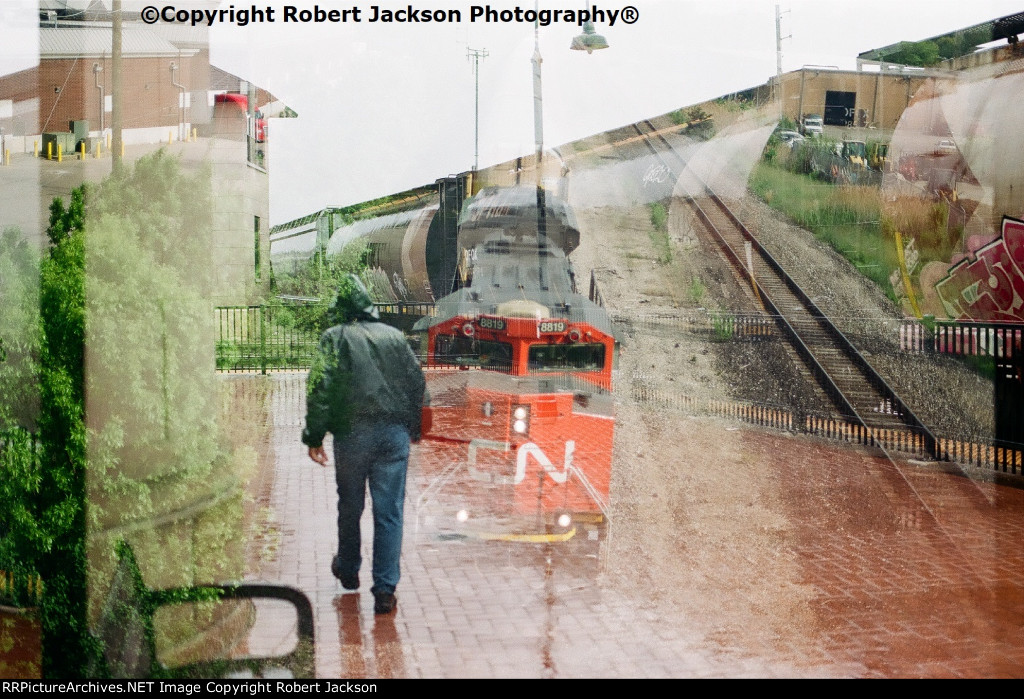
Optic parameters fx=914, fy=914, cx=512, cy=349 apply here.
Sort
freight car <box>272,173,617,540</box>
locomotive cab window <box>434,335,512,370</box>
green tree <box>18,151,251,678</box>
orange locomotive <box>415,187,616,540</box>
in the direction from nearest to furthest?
green tree <box>18,151,251,678</box> → freight car <box>272,173,617,540</box> → locomotive cab window <box>434,335,512,370</box> → orange locomotive <box>415,187,616,540</box>

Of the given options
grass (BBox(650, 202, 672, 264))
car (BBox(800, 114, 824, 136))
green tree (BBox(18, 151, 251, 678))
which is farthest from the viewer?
car (BBox(800, 114, 824, 136))

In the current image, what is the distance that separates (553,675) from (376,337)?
1573mm

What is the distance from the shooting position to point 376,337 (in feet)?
12.8

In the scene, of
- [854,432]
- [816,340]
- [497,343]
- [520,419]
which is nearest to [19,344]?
[497,343]

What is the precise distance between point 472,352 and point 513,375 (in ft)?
2.24

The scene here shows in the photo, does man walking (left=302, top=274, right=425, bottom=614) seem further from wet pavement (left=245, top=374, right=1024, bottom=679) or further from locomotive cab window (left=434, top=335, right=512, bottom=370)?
locomotive cab window (left=434, top=335, right=512, bottom=370)

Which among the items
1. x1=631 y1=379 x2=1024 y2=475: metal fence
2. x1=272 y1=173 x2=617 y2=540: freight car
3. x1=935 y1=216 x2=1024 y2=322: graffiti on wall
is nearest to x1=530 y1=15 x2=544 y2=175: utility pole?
x1=272 y1=173 x2=617 y2=540: freight car

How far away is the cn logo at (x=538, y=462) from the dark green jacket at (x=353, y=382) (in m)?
1.77

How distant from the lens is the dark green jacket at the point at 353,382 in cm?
387

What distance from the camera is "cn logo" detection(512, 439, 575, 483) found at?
556 centimetres

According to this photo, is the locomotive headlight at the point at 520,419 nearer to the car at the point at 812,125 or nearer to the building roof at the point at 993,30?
the car at the point at 812,125

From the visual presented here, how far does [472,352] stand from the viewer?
16.2ft

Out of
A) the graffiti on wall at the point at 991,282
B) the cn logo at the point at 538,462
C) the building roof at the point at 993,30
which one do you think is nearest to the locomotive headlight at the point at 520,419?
the cn logo at the point at 538,462

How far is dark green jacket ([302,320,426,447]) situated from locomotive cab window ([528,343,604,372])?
1.97 meters
